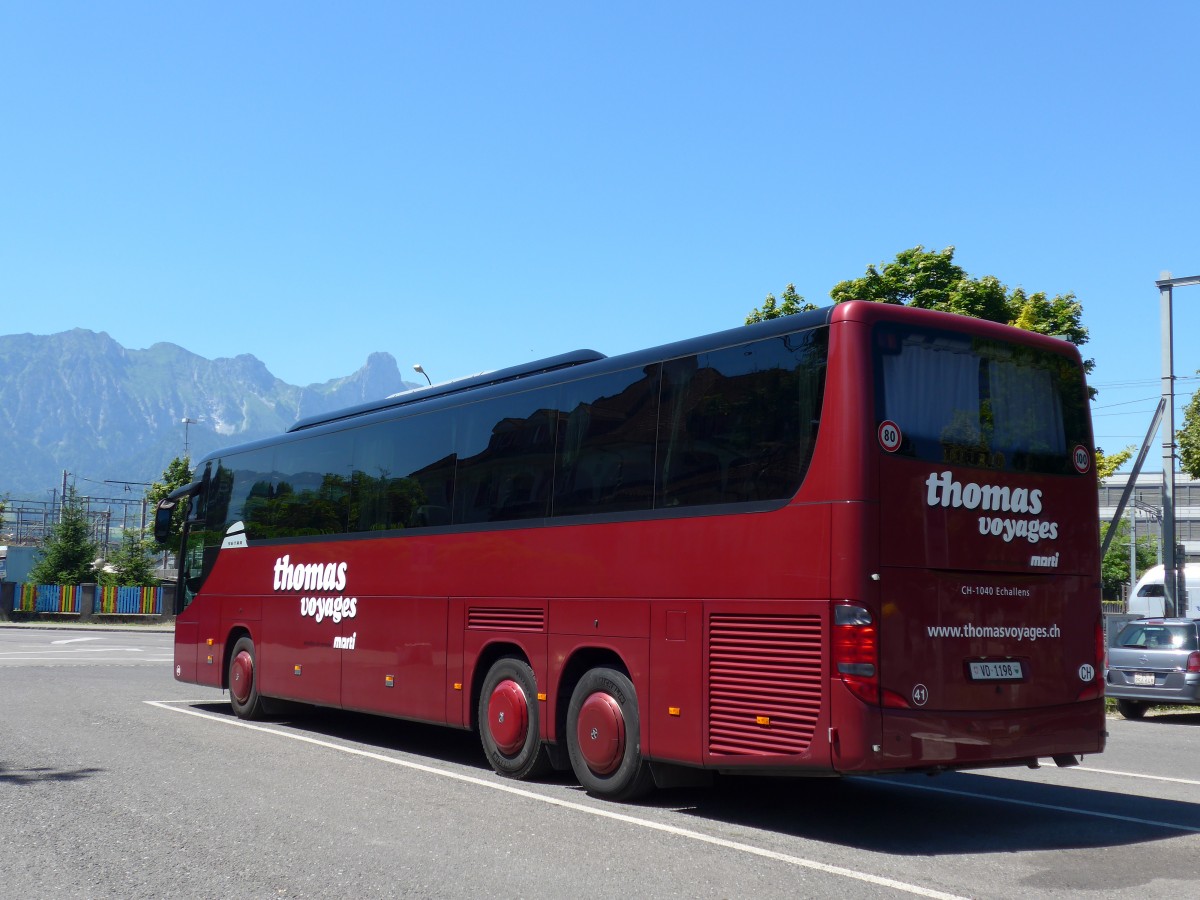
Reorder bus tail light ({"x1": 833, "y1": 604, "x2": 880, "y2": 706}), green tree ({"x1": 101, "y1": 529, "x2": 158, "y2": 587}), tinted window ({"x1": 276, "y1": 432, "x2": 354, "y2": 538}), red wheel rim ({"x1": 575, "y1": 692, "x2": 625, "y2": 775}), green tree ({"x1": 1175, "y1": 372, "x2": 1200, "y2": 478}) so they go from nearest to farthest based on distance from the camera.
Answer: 1. bus tail light ({"x1": 833, "y1": 604, "x2": 880, "y2": 706})
2. red wheel rim ({"x1": 575, "y1": 692, "x2": 625, "y2": 775})
3. tinted window ({"x1": 276, "y1": 432, "x2": 354, "y2": 538})
4. green tree ({"x1": 1175, "y1": 372, "x2": 1200, "y2": 478})
5. green tree ({"x1": 101, "y1": 529, "x2": 158, "y2": 587})

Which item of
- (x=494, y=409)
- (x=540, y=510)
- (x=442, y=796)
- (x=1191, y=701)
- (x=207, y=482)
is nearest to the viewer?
(x=442, y=796)

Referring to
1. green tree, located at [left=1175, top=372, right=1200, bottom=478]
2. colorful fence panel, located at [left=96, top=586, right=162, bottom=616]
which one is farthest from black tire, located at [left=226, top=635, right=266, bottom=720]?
colorful fence panel, located at [left=96, top=586, right=162, bottom=616]

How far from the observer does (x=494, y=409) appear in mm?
11898

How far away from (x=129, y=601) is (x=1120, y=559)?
66.9 meters

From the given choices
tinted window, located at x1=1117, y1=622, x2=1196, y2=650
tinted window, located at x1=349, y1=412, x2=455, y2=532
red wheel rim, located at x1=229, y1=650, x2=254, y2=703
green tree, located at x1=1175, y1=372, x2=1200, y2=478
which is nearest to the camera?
tinted window, located at x1=349, y1=412, x2=455, y2=532

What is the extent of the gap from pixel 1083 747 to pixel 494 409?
5838 millimetres

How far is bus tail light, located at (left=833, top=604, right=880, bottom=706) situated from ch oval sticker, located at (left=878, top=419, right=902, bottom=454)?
1059 millimetres

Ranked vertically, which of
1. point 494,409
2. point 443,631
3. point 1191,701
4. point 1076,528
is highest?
point 494,409

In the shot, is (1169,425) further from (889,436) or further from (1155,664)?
(889,436)

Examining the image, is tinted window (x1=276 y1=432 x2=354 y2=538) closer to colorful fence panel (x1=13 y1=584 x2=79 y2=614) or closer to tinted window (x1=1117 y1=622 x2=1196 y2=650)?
tinted window (x1=1117 y1=622 x2=1196 y2=650)

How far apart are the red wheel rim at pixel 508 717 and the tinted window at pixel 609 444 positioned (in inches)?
65.9

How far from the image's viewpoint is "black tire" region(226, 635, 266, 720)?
16016 mm

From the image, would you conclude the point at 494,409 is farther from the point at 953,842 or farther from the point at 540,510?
the point at 953,842

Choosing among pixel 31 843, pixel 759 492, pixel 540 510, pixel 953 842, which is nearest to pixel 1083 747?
pixel 953 842
